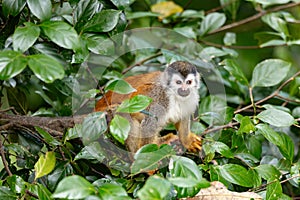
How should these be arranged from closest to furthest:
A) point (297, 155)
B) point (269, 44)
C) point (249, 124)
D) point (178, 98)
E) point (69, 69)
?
1. point (249, 124)
2. point (69, 69)
3. point (178, 98)
4. point (297, 155)
5. point (269, 44)

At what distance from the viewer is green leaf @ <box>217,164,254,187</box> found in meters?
1.71

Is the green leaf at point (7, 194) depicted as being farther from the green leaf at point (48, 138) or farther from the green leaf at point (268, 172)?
the green leaf at point (268, 172)

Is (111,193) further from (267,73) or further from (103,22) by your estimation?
A: (267,73)

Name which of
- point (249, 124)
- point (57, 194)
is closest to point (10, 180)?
point (57, 194)

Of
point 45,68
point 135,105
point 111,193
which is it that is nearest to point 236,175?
point 135,105

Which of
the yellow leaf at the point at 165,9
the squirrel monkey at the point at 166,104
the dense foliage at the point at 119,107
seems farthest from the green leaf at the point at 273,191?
the yellow leaf at the point at 165,9

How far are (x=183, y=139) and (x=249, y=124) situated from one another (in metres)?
0.60

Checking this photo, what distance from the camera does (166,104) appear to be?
237 cm

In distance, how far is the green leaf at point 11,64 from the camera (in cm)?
129

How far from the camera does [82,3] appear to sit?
174 cm

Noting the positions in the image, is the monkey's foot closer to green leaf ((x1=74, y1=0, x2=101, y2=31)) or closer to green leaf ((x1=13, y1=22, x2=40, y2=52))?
green leaf ((x1=74, y1=0, x2=101, y2=31))

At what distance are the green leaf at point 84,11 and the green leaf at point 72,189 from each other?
2.09 feet

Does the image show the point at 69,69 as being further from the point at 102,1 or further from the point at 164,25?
the point at 164,25

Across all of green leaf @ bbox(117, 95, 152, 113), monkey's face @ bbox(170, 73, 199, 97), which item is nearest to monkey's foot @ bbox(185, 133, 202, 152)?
monkey's face @ bbox(170, 73, 199, 97)
